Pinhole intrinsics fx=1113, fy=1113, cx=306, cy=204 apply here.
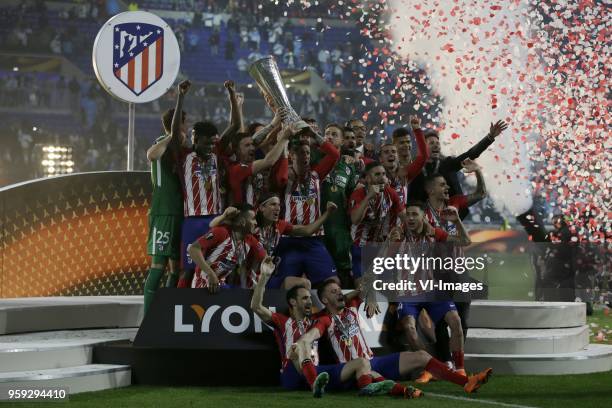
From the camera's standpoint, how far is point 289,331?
7660 mm

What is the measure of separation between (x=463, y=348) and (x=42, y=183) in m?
4.58

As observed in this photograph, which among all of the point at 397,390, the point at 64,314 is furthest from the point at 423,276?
the point at 64,314

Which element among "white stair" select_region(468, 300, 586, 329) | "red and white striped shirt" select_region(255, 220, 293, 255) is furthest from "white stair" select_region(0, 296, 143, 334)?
"white stair" select_region(468, 300, 586, 329)

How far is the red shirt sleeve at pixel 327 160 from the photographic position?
8.53 m

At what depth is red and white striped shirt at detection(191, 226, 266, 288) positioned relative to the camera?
7824 millimetres

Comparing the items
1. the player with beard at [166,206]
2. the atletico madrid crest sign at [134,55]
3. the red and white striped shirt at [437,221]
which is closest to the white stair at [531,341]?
the red and white striped shirt at [437,221]

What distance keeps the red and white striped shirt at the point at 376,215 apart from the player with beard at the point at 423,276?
0.72 feet

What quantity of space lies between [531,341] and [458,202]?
4.26ft

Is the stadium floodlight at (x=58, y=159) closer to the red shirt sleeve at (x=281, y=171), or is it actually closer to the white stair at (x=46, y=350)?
the white stair at (x=46, y=350)

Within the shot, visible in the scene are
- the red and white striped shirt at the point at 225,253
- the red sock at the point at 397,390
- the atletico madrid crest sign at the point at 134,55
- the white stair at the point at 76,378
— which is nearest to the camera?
the white stair at the point at 76,378

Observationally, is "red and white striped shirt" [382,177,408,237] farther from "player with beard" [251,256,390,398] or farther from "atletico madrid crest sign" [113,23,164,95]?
"atletico madrid crest sign" [113,23,164,95]

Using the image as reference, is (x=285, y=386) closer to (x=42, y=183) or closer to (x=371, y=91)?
(x=42, y=183)

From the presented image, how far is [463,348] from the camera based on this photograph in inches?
334

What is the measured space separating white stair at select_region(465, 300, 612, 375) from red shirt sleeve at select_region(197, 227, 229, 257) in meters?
2.28
